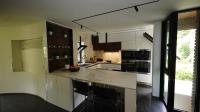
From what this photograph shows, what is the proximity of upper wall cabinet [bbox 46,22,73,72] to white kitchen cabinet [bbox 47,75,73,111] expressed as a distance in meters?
0.45

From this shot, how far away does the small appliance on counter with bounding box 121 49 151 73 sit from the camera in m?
3.91

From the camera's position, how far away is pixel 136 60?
159 inches

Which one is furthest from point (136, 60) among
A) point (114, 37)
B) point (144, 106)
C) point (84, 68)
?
point (84, 68)

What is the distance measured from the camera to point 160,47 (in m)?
2.97

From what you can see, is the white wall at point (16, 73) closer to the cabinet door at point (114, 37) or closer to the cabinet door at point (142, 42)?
the cabinet door at point (114, 37)

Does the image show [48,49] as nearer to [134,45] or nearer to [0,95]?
[0,95]

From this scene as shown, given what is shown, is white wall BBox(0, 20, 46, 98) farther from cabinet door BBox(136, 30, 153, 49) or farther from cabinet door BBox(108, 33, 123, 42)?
cabinet door BBox(136, 30, 153, 49)

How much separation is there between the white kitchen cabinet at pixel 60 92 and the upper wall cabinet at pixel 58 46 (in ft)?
1.46

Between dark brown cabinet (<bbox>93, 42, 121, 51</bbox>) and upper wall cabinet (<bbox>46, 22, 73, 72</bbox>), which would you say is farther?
dark brown cabinet (<bbox>93, 42, 121, 51</bbox>)

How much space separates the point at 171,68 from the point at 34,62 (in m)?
3.50

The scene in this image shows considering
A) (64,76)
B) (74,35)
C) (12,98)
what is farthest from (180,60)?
(12,98)

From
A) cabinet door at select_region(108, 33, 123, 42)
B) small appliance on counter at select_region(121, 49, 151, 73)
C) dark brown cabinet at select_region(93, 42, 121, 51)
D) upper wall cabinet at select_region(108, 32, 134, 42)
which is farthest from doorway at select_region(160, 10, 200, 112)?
dark brown cabinet at select_region(93, 42, 121, 51)

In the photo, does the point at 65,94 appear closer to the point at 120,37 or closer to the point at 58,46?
the point at 58,46

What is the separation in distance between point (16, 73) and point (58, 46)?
5.40 ft
